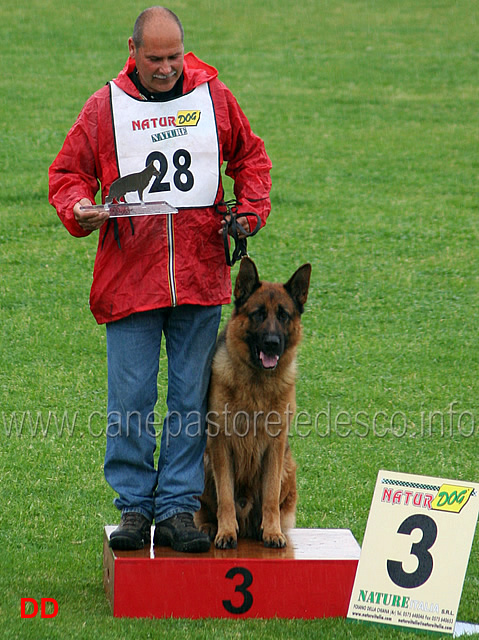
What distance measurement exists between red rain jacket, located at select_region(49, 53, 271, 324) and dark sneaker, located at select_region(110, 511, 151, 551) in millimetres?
919

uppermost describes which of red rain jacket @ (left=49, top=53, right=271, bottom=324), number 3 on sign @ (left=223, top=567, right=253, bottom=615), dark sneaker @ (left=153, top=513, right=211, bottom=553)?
red rain jacket @ (left=49, top=53, right=271, bottom=324)

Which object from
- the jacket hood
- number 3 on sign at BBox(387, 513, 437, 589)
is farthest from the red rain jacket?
number 3 on sign at BBox(387, 513, 437, 589)

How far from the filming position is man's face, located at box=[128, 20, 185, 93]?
13.6 feet

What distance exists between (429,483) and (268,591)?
87cm

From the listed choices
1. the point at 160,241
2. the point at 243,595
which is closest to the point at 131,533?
the point at 243,595

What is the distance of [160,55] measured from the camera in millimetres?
4184

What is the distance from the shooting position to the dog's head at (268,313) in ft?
14.9

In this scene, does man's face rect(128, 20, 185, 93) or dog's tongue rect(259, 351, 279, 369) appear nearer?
man's face rect(128, 20, 185, 93)

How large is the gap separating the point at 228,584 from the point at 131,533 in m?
0.49

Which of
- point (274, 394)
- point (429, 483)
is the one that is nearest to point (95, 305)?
point (274, 394)

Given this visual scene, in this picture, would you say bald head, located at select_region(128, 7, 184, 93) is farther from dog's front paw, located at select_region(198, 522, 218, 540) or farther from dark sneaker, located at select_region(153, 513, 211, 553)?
dog's front paw, located at select_region(198, 522, 218, 540)

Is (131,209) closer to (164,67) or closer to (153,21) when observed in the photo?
(164,67)

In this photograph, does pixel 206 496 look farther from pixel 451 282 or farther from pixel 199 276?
pixel 451 282

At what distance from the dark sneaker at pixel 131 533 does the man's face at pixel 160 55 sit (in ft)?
6.40
